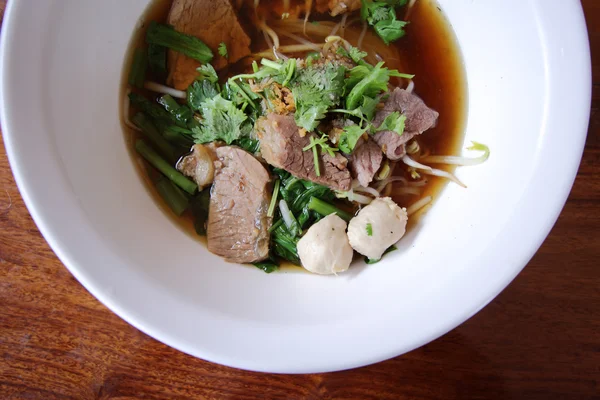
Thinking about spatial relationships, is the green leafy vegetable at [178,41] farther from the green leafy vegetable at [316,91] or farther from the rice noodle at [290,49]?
the green leafy vegetable at [316,91]

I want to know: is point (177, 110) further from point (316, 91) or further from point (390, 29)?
point (390, 29)

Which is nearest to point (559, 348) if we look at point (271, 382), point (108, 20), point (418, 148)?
point (418, 148)

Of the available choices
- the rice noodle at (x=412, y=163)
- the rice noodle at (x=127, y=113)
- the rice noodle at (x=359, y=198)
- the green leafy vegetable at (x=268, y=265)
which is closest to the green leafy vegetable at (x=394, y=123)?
the rice noodle at (x=412, y=163)

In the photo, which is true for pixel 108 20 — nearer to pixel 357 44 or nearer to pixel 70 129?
pixel 70 129

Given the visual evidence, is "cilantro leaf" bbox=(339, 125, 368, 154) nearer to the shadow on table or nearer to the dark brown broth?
the dark brown broth

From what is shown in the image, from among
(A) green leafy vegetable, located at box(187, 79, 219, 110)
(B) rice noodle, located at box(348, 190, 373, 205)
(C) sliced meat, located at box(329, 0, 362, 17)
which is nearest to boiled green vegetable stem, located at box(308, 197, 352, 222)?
(B) rice noodle, located at box(348, 190, 373, 205)
